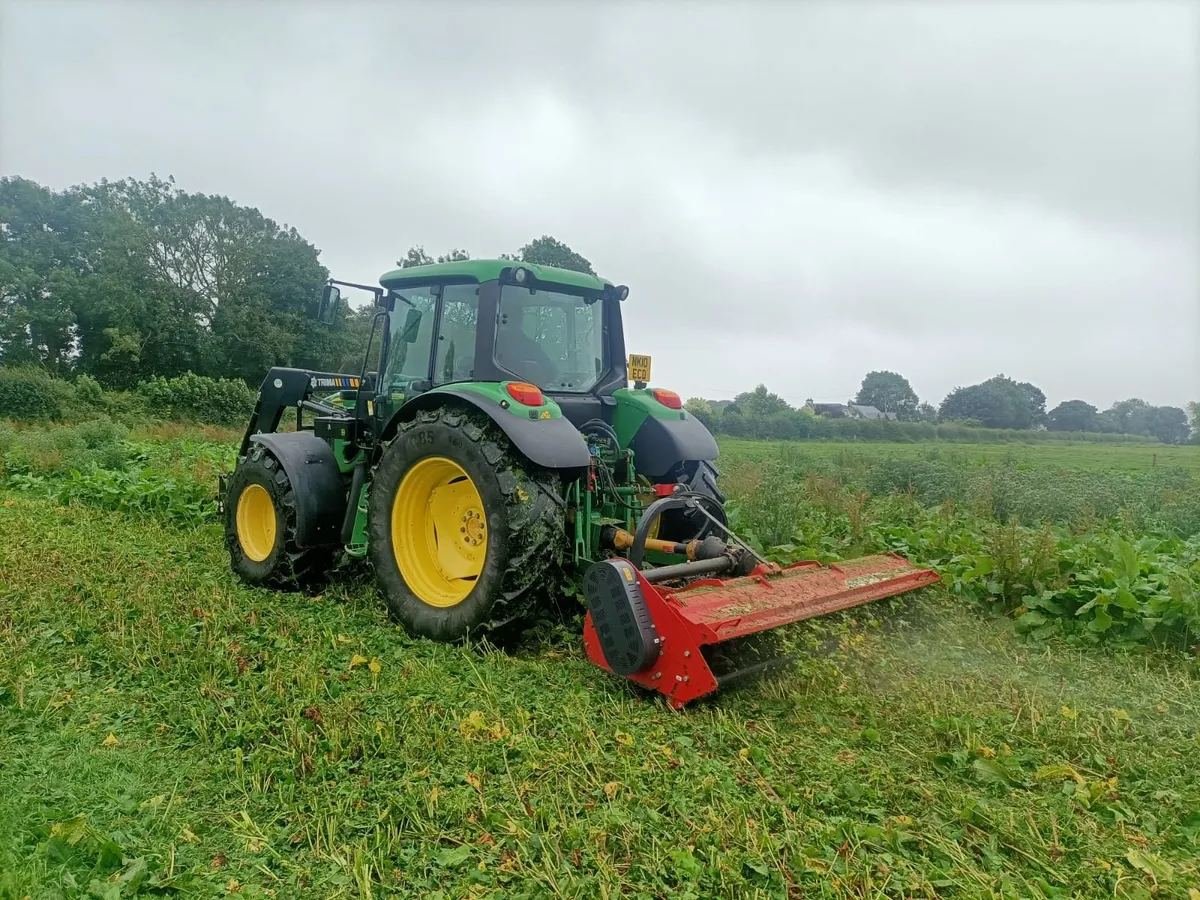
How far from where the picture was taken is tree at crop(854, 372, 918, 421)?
66.3 m

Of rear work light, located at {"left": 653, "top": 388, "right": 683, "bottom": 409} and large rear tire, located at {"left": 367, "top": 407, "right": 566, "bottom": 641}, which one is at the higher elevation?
rear work light, located at {"left": 653, "top": 388, "right": 683, "bottom": 409}

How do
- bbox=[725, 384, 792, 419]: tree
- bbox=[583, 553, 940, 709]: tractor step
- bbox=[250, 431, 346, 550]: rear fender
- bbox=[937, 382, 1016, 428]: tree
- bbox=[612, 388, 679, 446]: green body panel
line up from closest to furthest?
bbox=[583, 553, 940, 709]: tractor step < bbox=[612, 388, 679, 446]: green body panel < bbox=[250, 431, 346, 550]: rear fender < bbox=[725, 384, 792, 419]: tree < bbox=[937, 382, 1016, 428]: tree

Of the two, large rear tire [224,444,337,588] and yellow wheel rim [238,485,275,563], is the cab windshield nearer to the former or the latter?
large rear tire [224,444,337,588]

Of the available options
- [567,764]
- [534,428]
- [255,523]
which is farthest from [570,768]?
[255,523]

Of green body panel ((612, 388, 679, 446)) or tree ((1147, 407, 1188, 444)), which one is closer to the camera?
green body panel ((612, 388, 679, 446))

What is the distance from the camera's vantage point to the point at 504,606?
13.1 ft

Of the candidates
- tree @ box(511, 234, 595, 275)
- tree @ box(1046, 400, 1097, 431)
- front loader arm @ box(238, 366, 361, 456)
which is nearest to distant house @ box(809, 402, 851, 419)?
tree @ box(1046, 400, 1097, 431)

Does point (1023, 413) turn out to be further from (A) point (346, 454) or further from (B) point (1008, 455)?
(A) point (346, 454)

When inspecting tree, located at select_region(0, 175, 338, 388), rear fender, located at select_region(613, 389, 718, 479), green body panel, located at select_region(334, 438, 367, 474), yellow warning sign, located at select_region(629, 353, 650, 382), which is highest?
tree, located at select_region(0, 175, 338, 388)

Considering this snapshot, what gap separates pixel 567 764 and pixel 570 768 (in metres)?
0.04

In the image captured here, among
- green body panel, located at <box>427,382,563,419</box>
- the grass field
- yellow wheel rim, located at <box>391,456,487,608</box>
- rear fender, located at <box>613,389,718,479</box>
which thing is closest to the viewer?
the grass field

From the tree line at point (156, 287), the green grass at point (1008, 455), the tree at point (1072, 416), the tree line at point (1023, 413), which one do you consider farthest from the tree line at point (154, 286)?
the tree at point (1072, 416)

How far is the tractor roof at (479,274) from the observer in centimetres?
484

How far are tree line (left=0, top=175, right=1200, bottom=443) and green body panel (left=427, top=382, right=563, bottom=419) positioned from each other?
2428 cm
